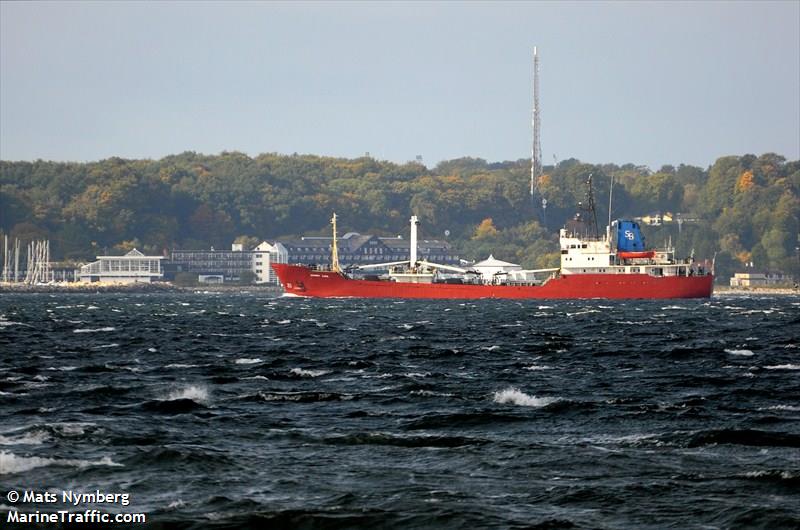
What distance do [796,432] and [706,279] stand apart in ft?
351

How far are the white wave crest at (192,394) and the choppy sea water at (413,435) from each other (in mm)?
155

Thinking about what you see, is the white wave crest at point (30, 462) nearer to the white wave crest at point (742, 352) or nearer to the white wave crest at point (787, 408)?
the white wave crest at point (787, 408)

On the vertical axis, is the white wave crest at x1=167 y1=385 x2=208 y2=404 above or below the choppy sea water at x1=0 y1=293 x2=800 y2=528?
above

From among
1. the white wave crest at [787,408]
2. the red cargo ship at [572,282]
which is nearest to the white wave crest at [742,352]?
the white wave crest at [787,408]

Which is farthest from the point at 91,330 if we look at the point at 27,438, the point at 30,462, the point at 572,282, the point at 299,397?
the point at 572,282

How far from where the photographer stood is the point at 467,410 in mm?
26938

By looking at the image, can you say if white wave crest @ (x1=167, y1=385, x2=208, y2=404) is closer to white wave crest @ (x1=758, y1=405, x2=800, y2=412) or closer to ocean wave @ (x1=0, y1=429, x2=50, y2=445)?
ocean wave @ (x1=0, y1=429, x2=50, y2=445)

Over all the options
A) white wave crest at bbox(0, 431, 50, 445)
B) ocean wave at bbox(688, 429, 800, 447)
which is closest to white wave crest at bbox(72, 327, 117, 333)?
white wave crest at bbox(0, 431, 50, 445)

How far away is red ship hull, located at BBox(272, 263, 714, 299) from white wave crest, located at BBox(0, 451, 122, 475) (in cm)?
10642

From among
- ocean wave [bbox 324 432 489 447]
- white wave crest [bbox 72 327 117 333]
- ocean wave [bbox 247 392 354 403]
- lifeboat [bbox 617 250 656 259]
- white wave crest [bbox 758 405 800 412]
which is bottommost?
ocean wave [bbox 324 432 489 447]

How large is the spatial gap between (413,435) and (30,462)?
6.52 metres

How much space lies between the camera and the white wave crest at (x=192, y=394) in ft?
93.7

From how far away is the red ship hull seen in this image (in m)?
125

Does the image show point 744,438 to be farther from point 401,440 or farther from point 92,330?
point 92,330
